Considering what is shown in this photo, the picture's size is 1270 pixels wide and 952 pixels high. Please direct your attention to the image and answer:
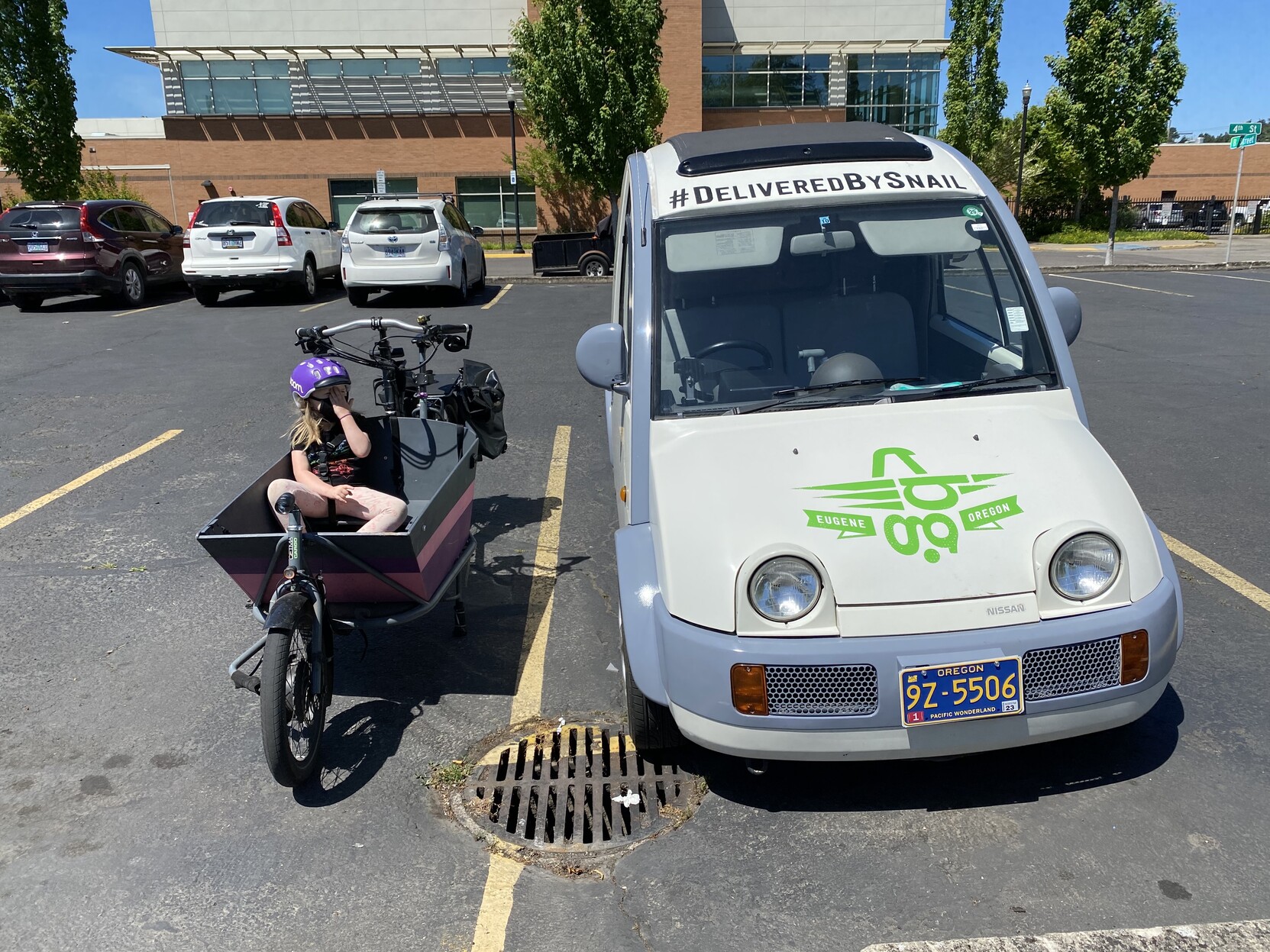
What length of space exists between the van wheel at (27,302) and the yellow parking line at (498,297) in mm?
7506

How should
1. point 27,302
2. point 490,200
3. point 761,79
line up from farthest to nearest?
point 761,79 → point 490,200 → point 27,302

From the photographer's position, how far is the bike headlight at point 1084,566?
298 cm

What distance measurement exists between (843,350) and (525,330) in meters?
10.7

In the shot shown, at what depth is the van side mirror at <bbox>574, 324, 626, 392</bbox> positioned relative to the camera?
3930 mm

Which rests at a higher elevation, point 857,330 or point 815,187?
point 815,187

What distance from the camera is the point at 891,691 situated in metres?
2.89

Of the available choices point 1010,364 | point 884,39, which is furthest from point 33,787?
point 884,39

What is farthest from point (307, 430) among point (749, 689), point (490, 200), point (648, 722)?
point (490, 200)

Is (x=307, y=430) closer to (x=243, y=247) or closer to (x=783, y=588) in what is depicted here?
(x=783, y=588)

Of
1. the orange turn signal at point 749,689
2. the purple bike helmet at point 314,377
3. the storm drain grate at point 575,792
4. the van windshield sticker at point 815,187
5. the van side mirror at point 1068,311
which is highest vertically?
the van windshield sticker at point 815,187

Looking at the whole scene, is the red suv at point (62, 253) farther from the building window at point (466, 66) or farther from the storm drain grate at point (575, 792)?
the building window at point (466, 66)

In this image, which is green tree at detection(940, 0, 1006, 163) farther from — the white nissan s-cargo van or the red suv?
the white nissan s-cargo van

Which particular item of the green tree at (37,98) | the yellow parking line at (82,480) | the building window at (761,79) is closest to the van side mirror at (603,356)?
the yellow parking line at (82,480)

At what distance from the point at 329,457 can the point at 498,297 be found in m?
14.5
